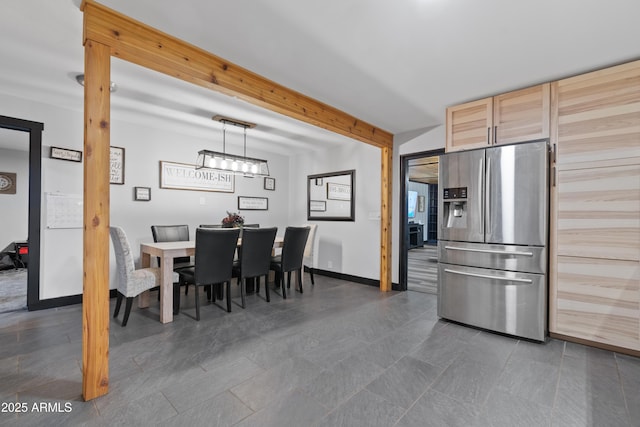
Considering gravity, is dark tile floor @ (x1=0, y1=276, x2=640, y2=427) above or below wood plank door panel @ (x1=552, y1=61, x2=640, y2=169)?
below

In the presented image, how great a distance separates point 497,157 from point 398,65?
127 cm

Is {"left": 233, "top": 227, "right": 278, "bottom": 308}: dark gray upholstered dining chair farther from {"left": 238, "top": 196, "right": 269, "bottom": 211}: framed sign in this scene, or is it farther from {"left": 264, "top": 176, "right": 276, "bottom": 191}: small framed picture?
{"left": 264, "top": 176, "right": 276, "bottom": 191}: small framed picture

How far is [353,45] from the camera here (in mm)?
2166

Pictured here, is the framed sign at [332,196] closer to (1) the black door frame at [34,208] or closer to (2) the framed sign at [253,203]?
(2) the framed sign at [253,203]

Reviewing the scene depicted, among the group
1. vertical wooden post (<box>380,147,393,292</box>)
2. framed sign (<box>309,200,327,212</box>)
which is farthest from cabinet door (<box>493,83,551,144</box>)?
framed sign (<box>309,200,327,212</box>)

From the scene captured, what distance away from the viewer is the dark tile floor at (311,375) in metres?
1.62

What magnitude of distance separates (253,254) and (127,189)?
209 centimetres

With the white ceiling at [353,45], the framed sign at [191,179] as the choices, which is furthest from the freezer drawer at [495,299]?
the framed sign at [191,179]

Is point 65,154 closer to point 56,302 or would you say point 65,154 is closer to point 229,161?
point 56,302

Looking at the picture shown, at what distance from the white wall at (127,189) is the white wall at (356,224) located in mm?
1221

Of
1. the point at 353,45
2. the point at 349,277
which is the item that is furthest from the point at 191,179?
the point at 353,45

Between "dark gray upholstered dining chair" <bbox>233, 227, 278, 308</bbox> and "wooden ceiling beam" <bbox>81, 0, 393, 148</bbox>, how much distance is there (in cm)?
142

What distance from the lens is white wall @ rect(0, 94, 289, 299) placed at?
3387mm

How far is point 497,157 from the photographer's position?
9.09 feet
